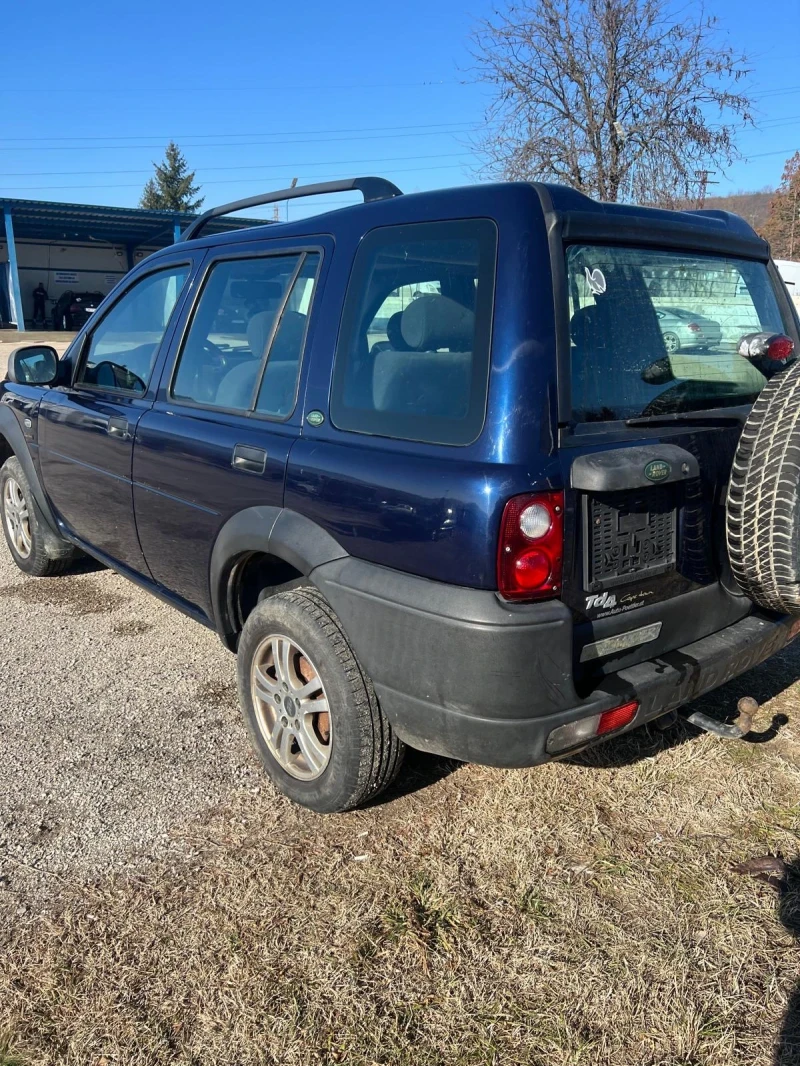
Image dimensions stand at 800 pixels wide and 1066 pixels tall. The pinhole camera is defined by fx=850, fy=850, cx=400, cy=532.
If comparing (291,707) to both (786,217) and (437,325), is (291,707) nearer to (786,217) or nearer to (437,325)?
(437,325)

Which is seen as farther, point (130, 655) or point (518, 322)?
point (130, 655)

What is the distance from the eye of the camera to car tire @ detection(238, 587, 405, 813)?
2670mm

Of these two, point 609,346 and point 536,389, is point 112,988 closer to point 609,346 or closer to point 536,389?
point 536,389

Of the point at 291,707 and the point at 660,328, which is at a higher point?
the point at 660,328

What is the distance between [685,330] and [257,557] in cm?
172

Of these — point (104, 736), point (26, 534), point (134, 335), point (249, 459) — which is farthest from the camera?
point (26, 534)

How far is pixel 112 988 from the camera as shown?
2.24 metres

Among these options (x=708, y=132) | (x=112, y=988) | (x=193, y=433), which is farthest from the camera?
(x=708, y=132)

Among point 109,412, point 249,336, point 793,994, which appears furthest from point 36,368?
point 793,994

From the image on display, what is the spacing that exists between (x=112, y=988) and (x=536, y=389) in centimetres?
194

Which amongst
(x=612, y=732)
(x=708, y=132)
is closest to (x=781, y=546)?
(x=612, y=732)

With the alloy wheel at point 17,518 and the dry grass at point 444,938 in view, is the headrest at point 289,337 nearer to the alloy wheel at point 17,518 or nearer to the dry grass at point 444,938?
the dry grass at point 444,938

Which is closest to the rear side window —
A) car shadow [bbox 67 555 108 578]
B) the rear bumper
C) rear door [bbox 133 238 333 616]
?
rear door [bbox 133 238 333 616]

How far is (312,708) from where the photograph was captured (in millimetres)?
2859
